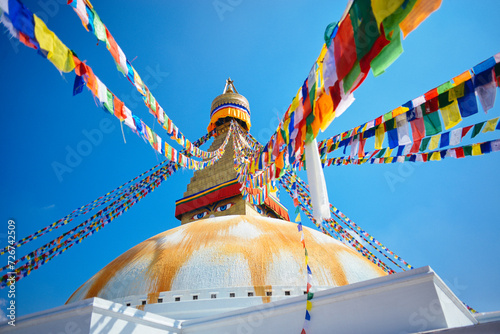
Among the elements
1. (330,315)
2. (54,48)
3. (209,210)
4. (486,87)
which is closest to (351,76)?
(486,87)

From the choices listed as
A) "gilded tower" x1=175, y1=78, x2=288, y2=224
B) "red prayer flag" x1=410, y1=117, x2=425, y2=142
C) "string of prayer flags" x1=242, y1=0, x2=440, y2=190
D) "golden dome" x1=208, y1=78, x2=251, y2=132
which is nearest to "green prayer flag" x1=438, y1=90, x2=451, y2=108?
"red prayer flag" x1=410, y1=117, x2=425, y2=142

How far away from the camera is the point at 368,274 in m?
5.39

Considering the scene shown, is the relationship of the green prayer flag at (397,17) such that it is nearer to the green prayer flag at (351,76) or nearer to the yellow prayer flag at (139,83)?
the green prayer flag at (351,76)

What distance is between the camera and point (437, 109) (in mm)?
3648

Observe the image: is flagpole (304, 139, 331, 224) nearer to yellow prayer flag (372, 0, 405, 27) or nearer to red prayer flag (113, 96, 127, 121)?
yellow prayer flag (372, 0, 405, 27)

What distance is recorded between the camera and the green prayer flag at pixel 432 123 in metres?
3.68

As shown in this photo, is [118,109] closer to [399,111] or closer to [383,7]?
[383,7]

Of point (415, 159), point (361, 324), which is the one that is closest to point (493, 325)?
point (361, 324)

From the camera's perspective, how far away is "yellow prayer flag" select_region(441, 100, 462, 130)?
3.50 m

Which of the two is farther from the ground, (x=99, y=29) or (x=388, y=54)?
(x=99, y=29)

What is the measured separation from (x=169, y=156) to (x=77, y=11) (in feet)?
9.19

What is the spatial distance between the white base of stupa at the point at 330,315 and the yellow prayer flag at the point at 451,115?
174cm

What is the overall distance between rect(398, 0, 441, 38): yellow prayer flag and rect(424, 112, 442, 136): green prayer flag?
2.09m

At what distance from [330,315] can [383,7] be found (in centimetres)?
A: 319
